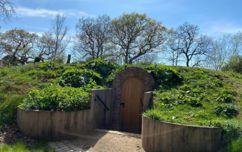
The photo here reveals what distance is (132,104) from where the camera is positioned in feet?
40.7

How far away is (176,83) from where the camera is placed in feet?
40.9

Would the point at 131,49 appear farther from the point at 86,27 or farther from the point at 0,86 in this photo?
the point at 0,86

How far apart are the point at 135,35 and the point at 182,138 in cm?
2286

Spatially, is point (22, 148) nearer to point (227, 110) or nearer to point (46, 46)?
point (227, 110)

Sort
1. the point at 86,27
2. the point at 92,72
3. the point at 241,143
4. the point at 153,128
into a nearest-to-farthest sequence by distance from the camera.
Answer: the point at 241,143
the point at 153,128
the point at 92,72
the point at 86,27

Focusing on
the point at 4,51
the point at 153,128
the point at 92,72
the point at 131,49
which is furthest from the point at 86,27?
the point at 153,128

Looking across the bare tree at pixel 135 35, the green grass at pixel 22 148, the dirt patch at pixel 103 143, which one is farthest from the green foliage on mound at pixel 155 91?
the bare tree at pixel 135 35

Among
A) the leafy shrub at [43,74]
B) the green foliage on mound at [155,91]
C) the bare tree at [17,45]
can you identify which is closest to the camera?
the green foliage on mound at [155,91]

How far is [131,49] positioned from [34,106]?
70.3 feet

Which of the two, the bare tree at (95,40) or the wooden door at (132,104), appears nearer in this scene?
the wooden door at (132,104)

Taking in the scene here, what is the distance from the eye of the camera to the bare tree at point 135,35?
29469 millimetres

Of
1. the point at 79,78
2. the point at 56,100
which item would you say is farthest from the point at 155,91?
the point at 56,100

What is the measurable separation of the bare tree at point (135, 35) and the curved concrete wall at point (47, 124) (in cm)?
2038

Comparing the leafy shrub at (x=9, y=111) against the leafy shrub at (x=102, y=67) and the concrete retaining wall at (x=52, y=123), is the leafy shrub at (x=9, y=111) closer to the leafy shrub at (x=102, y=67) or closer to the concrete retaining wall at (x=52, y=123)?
the concrete retaining wall at (x=52, y=123)
